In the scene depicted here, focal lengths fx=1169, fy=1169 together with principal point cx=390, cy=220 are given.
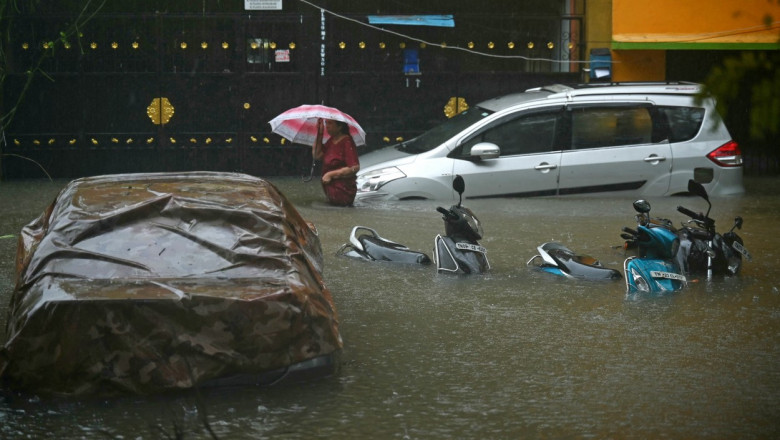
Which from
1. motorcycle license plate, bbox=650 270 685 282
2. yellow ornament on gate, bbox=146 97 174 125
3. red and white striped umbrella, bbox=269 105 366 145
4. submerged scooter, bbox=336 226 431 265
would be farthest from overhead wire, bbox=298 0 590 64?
motorcycle license plate, bbox=650 270 685 282

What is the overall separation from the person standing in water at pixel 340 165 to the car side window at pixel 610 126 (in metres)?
2.90

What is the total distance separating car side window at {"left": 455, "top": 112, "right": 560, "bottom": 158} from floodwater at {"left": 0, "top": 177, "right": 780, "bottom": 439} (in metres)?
3.27

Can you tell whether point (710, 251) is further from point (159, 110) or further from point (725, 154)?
point (159, 110)

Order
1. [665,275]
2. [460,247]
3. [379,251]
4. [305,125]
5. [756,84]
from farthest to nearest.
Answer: [305,125], [379,251], [460,247], [665,275], [756,84]

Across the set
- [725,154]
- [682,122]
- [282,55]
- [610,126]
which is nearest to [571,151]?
[610,126]

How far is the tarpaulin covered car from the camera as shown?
597cm

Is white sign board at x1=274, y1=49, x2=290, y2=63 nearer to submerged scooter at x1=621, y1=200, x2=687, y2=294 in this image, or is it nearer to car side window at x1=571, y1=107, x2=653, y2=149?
car side window at x1=571, y1=107, x2=653, y2=149

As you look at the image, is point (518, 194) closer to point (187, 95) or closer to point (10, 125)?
point (187, 95)

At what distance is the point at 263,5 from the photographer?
61.4 feet

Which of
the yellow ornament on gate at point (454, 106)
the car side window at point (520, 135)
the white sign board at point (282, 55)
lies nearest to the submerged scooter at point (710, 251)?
the car side window at point (520, 135)

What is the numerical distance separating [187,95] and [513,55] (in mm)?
5369

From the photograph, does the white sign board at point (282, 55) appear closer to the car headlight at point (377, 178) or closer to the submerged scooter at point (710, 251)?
the car headlight at point (377, 178)

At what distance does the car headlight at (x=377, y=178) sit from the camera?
14.9 metres

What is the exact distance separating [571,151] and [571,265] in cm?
496
